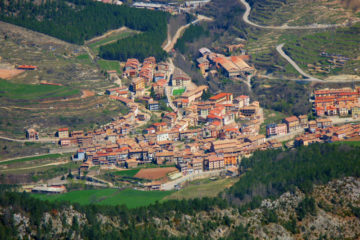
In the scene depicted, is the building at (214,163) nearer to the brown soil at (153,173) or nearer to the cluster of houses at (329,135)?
the brown soil at (153,173)

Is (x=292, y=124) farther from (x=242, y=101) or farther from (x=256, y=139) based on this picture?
(x=242, y=101)

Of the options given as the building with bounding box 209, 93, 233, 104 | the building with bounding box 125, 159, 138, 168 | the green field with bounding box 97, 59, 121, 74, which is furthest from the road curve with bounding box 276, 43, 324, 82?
the building with bounding box 125, 159, 138, 168

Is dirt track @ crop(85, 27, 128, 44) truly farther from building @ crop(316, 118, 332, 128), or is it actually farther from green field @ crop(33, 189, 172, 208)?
green field @ crop(33, 189, 172, 208)

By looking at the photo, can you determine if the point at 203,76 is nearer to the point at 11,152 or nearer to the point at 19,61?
the point at 19,61

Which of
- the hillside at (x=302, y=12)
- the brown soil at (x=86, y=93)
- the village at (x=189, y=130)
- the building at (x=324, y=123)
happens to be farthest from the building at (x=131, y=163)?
the hillside at (x=302, y=12)

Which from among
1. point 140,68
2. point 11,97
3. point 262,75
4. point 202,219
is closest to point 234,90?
point 262,75

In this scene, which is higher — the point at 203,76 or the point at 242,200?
the point at 203,76
